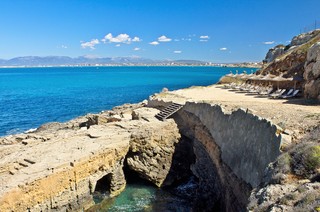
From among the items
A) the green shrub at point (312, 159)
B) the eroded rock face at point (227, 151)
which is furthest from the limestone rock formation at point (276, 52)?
the green shrub at point (312, 159)

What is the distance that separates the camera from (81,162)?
56.6 ft

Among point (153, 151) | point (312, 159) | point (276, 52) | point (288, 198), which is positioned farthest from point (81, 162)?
point (276, 52)

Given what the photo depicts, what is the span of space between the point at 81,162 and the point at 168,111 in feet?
33.9

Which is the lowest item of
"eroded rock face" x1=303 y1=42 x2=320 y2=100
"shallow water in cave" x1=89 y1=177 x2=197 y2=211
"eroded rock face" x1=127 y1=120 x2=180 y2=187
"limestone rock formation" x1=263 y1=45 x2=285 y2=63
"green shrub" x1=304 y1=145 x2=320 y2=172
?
"shallow water in cave" x1=89 y1=177 x2=197 y2=211

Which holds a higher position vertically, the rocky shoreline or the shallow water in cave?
the rocky shoreline

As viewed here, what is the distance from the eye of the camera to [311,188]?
697 centimetres

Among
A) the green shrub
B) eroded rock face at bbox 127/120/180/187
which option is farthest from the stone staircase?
the green shrub

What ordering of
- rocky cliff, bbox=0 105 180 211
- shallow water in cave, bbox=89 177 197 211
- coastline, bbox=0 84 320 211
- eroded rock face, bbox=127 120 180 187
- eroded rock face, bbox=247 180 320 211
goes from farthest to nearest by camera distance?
eroded rock face, bbox=127 120 180 187 < shallow water in cave, bbox=89 177 197 211 < rocky cliff, bbox=0 105 180 211 < coastline, bbox=0 84 320 211 < eroded rock face, bbox=247 180 320 211

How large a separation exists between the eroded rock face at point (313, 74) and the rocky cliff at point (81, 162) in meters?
9.40

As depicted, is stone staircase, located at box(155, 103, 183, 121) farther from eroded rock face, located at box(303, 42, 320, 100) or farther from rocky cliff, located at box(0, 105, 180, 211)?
eroded rock face, located at box(303, 42, 320, 100)

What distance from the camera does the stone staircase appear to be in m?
25.1

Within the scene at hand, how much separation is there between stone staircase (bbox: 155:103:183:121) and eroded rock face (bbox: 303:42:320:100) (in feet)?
30.4

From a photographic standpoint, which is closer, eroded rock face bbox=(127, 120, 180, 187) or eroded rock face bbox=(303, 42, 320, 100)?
eroded rock face bbox=(303, 42, 320, 100)

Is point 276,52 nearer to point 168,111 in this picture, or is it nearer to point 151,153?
point 168,111
